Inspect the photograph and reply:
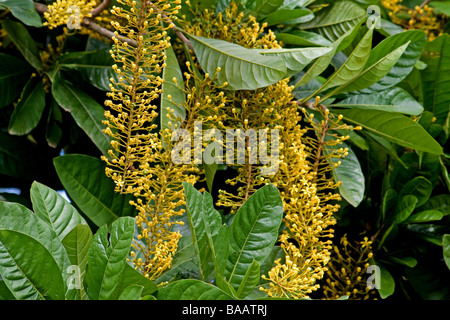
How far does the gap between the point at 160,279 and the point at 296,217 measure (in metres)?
0.24

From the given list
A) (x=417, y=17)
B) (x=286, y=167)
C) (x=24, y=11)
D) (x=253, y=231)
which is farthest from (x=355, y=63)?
(x=24, y=11)

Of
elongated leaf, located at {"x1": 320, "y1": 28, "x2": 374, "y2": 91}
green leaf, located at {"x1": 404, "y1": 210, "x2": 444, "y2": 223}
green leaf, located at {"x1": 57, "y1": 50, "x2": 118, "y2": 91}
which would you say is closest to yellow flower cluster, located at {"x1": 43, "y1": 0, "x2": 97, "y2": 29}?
green leaf, located at {"x1": 57, "y1": 50, "x2": 118, "y2": 91}

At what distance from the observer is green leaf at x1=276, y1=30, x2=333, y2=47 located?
99 centimetres

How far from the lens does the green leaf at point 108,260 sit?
0.65m

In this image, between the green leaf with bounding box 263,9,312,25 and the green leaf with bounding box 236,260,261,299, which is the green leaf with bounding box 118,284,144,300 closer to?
the green leaf with bounding box 236,260,261,299

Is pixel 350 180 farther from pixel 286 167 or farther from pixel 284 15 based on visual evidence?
pixel 284 15

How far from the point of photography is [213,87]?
85 centimetres

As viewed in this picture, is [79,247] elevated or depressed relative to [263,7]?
depressed

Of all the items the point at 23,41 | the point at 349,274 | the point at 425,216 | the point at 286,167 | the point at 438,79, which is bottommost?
the point at 349,274

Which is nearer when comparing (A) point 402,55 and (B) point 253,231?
(B) point 253,231

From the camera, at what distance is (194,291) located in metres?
0.65

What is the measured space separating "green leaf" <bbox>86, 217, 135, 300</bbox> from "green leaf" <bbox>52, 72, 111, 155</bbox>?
0.92 feet

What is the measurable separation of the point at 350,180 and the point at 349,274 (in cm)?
19

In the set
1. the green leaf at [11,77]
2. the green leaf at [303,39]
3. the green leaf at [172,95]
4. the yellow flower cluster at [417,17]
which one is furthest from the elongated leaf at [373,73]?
the green leaf at [11,77]
